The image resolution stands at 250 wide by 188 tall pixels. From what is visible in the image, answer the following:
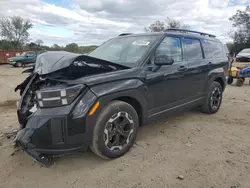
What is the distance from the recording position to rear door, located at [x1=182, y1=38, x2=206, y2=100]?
4203mm

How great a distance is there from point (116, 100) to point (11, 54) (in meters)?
28.6

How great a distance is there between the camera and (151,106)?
344 cm

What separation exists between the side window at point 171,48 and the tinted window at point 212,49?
1.03 meters

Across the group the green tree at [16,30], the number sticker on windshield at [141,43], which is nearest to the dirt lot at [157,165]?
the number sticker on windshield at [141,43]

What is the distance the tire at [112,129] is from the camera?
277 centimetres

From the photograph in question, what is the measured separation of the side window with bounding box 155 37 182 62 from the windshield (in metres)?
0.17

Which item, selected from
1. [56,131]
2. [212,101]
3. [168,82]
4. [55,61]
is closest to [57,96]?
[56,131]

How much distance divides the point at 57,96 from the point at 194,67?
9.15 feet

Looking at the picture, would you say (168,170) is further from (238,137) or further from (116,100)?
(238,137)

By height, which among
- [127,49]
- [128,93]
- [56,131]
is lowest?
[56,131]

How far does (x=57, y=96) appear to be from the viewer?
2.53m

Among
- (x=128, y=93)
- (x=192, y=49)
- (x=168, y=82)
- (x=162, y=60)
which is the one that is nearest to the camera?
(x=128, y=93)

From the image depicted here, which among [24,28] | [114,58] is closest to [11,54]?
[24,28]

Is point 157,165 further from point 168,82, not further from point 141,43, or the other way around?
point 141,43
